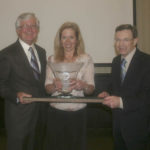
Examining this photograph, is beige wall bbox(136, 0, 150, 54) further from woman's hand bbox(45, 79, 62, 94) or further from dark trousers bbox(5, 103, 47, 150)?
dark trousers bbox(5, 103, 47, 150)

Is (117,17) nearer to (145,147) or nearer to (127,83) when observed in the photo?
(127,83)

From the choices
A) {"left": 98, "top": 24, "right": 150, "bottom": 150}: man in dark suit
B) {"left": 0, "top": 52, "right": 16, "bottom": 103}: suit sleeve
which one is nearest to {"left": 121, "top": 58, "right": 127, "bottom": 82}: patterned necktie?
{"left": 98, "top": 24, "right": 150, "bottom": 150}: man in dark suit

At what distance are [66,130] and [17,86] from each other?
22.5 inches

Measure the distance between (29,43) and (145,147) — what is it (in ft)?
4.34

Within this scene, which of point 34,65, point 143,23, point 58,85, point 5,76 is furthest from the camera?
point 143,23

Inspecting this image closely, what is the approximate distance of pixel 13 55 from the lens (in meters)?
2.05

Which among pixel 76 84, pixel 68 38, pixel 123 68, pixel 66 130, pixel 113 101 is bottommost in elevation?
pixel 66 130

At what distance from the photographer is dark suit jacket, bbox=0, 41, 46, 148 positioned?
2025mm

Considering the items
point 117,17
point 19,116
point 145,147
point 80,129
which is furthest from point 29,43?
point 117,17

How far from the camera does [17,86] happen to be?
2057 mm

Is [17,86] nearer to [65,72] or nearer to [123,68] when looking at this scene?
[65,72]

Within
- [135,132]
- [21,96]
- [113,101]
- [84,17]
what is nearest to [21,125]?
[21,96]

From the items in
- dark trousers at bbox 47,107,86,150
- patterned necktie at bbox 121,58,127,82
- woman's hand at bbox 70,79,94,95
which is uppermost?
patterned necktie at bbox 121,58,127,82

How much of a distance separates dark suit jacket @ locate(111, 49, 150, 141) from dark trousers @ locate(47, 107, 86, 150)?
39 centimetres
